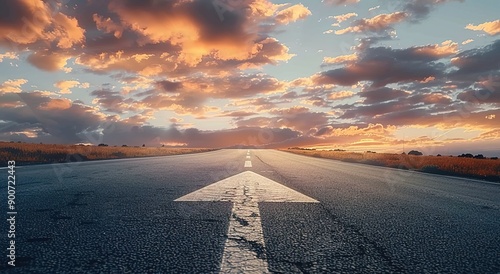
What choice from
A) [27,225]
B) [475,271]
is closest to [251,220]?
[475,271]

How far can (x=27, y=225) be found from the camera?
113 inches

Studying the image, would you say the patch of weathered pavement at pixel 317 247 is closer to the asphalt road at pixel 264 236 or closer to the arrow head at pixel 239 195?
the asphalt road at pixel 264 236

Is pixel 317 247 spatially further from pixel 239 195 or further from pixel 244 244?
pixel 239 195

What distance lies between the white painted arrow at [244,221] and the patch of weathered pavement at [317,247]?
0.26 feet

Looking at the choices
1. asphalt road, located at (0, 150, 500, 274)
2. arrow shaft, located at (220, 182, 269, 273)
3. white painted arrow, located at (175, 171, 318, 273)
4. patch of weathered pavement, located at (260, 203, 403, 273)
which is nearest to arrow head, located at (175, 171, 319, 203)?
white painted arrow, located at (175, 171, 318, 273)

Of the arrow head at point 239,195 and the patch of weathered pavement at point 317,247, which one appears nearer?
the patch of weathered pavement at point 317,247

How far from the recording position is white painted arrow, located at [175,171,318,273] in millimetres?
1918

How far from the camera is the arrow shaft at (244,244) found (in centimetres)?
187

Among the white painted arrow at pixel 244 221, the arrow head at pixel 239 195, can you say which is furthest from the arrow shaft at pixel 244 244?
the arrow head at pixel 239 195

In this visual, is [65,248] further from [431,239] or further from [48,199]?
[431,239]

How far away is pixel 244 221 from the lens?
10.0 ft

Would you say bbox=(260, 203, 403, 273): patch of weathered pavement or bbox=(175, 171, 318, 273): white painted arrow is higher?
bbox=(175, 171, 318, 273): white painted arrow

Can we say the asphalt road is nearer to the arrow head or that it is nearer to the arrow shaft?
the arrow shaft

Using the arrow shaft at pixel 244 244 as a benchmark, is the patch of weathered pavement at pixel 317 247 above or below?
below
